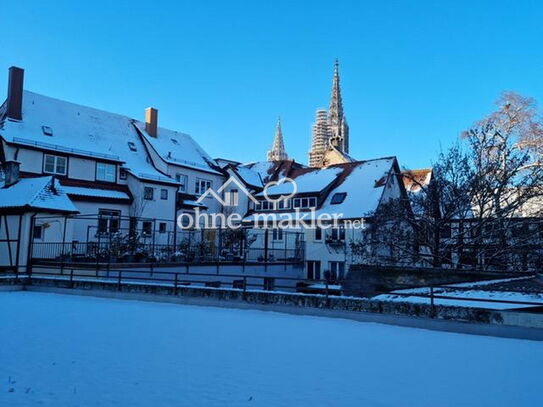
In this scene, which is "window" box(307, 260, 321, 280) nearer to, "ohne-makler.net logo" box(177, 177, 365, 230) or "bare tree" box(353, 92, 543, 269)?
"ohne-makler.net logo" box(177, 177, 365, 230)

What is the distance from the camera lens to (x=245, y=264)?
1088 inches

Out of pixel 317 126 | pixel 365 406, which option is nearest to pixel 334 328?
pixel 365 406

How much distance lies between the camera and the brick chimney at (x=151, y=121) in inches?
1531

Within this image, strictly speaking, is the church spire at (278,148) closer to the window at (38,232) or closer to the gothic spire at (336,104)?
the gothic spire at (336,104)

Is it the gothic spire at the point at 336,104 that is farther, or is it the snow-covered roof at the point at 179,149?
the gothic spire at the point at 336,104

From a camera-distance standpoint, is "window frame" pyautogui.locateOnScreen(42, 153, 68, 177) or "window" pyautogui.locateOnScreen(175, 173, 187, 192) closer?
"window frame" pyautogui.locateOnScreen(42, 153, 68, 177)

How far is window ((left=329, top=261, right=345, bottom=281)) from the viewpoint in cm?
3294

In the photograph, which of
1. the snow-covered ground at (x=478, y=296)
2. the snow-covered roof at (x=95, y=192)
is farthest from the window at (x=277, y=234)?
the snow-covered ground at (x=478, y=296)

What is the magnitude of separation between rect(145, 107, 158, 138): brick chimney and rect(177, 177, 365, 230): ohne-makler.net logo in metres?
6.69

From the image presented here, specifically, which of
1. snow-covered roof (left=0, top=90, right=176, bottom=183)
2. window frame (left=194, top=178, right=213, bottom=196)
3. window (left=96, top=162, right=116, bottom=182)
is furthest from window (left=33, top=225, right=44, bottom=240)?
window frame (left=194, top=178, right=213, bottom=196)

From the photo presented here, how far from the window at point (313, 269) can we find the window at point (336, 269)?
1.01m

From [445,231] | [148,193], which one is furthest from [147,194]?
[445,231]

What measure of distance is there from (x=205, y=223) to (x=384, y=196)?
14.4m

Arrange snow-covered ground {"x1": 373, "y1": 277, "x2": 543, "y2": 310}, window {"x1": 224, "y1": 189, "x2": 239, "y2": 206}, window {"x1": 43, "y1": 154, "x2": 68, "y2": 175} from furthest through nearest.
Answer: window {"x1": 224, "y1": 189, "x2": 239, "y2": 206} < window {"x1": 43, "y1": 154, "x2": 68, "y2": 175} < snow-covered ground {"x1": 373, "y1": 277, "x2": 543, "y2": 310}
